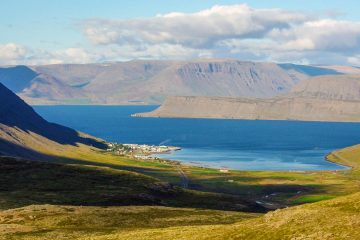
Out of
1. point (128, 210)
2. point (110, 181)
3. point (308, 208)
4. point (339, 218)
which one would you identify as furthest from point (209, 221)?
point (110, 181)

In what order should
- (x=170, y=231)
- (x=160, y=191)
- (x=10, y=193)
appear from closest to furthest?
1. (x=170, y=231)
2. (x=10, y=193)
3. (x=160, y=191)

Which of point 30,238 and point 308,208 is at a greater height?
point 308,208

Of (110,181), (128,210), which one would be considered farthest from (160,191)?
(128,210)

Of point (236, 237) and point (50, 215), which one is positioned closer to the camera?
point (236, 237)

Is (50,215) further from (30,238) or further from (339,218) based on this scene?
(339,218)

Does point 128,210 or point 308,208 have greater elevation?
point 308,208

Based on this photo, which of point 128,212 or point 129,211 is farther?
point 129,211

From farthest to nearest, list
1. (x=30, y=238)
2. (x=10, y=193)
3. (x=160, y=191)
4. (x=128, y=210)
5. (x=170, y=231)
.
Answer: (x=160, y=191) < (x=10, y=193) < (x=128, y=210) < (x=30, y=238) < (x=170, y=231)

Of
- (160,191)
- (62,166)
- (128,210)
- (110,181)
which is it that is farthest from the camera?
(62,166)

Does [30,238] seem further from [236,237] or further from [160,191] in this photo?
[160,191]
